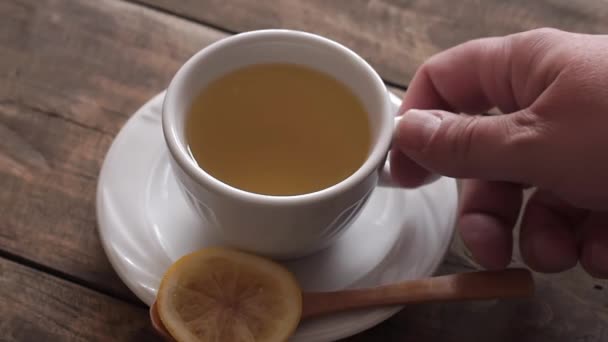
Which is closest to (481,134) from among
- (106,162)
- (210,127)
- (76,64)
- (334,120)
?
(334,120)

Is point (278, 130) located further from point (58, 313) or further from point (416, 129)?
point (58, 313)

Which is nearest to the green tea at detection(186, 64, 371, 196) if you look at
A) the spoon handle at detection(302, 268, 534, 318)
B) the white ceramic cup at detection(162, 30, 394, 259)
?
the white ceramic cup at detection(162, 30, 394, 259)

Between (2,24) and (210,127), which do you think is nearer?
(210,127)

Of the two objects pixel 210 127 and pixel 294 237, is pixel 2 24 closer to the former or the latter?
pixel 210 127

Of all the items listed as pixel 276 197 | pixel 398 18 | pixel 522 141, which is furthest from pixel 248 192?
pixel 398 18

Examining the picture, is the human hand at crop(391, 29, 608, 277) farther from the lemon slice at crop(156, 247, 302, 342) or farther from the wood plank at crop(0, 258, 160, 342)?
the wood plank at crop(0, 258, 160, 342)

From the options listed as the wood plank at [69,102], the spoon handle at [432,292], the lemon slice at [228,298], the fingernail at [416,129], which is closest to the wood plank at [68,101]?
the wood plank at [69,102]
